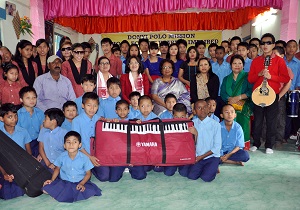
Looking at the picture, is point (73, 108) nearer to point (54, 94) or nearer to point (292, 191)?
point (54, 94)

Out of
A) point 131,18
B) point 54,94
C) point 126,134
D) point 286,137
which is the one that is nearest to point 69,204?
point 126,134

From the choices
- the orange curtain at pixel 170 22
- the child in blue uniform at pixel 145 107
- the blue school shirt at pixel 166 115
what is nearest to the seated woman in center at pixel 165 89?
the blue school shirt at pixel 166 115

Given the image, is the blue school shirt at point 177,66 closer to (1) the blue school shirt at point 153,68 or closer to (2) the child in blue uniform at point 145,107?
(1) the blue school shirt at point 153,68

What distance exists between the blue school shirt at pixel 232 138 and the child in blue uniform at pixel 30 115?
210 centimetres

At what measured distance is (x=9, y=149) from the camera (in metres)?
2.61

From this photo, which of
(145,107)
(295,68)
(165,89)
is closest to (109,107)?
(145,107)

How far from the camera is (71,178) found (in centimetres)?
267

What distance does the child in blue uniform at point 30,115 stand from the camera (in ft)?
10.9

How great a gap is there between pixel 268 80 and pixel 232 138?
3.37 feet

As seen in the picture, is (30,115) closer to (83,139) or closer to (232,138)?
(83,139)

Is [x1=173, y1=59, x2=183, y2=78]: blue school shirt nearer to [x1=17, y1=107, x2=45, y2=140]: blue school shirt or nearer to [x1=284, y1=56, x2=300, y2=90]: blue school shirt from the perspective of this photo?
[x1=284, y1=56, x2=300, y2=90]: blue school shirt

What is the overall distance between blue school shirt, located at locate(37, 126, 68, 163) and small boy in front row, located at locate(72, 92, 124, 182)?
144 millimetres

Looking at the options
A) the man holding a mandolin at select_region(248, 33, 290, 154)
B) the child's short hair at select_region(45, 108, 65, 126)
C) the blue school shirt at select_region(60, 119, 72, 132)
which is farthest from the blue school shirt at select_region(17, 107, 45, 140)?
the man holding a mandolin at select_region(248, 33, 290, 154)

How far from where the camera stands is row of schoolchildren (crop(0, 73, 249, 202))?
2.67 metres
